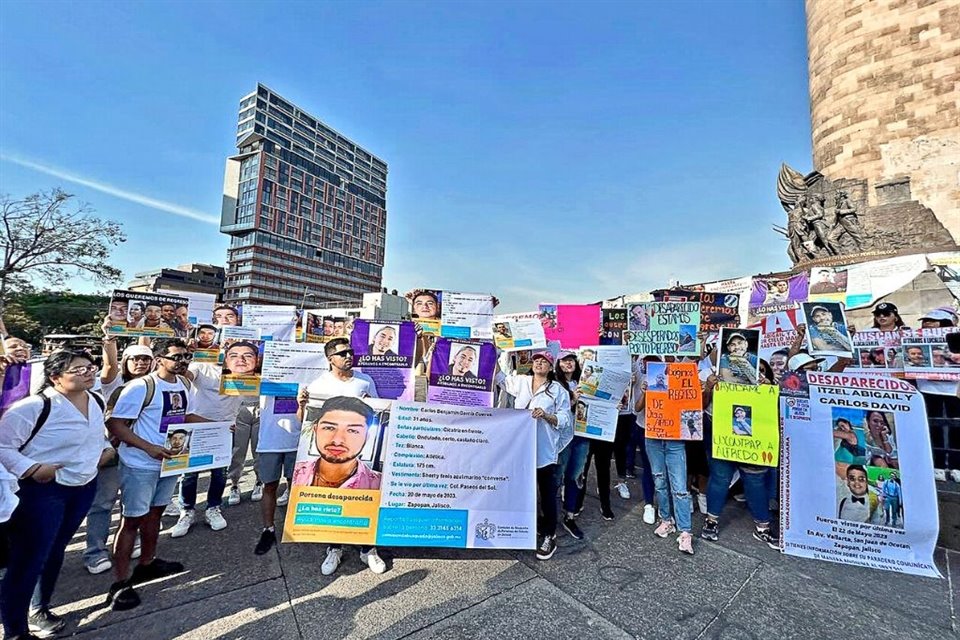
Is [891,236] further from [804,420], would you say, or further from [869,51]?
[804,420]

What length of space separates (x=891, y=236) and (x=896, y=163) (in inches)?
85.5

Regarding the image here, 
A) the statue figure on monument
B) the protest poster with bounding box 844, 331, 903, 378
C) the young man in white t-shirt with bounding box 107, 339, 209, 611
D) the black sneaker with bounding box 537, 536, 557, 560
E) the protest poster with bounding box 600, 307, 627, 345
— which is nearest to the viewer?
the young man in white t-shirt with bounding box 107, 339, 209, 611

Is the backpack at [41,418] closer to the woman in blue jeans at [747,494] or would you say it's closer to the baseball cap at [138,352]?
the baseball cap at [138,352]

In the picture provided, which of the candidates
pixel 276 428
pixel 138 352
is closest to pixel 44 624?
pixel 276 428

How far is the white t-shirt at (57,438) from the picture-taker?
8.07ft

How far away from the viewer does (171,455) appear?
3.27m

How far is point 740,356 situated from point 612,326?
292cm

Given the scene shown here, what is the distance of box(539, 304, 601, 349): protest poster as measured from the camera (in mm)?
6484

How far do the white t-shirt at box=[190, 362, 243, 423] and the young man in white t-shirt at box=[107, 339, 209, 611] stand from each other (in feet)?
3.87

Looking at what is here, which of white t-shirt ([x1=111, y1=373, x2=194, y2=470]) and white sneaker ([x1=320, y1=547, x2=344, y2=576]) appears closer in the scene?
white t-shirt ([x1=111, y1=373, x2=194, y2=470])

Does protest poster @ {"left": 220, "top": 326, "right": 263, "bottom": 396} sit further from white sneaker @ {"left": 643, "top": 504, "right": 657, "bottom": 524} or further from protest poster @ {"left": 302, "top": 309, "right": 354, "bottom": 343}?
white sneaker @ {"left": 643, "top": 504, "right": 657, "bottom": 524}

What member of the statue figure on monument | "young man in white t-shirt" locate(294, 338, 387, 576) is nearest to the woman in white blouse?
"young man in white t-shirt" locate(294, 338, 387, 576)

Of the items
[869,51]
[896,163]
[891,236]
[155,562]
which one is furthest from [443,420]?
[869,51]

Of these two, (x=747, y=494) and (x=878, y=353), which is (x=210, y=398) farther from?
(x=878, y=353)
